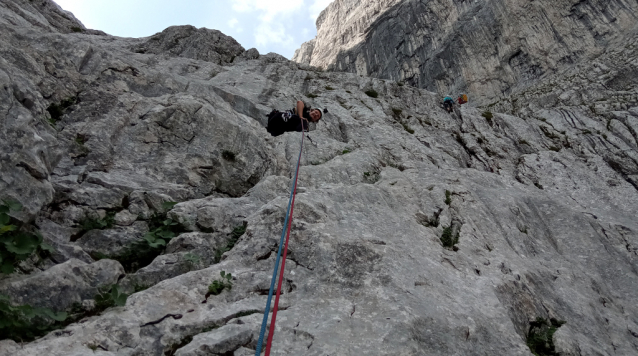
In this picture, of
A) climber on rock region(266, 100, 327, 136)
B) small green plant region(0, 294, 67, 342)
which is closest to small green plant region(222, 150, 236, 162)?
climber on rock region(266, 100, 327, 136)

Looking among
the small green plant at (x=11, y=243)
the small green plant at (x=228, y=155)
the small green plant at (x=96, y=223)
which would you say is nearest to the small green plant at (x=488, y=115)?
the small green plant at (x=228, y=155)

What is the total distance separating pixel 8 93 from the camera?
8719 millimetres

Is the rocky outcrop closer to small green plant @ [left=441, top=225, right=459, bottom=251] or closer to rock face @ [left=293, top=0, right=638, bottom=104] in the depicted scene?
small green plant @ [left=441, top=225, right=459, bottom=251]

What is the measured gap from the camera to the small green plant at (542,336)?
25.7 ft

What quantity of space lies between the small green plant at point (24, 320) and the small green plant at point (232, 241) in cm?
340

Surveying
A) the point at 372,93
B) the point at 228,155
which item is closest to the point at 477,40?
the point at 372,93

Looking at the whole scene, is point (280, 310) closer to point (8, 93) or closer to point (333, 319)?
point (333, 319)

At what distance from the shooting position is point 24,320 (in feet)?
18.1

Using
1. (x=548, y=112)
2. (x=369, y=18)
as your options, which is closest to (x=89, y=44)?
(x=548, y=112)

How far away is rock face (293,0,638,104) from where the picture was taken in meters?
53.2

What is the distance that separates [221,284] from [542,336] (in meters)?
7.05

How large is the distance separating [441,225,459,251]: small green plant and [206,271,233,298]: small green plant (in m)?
6.55

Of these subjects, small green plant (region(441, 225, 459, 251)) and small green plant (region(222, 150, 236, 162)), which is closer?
small green plant (region(441, 225, 459, 251))

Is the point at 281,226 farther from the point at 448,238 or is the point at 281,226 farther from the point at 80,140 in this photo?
the point at 80,140
